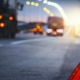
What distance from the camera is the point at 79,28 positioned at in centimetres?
4856

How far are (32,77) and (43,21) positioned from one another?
6138 centimetres

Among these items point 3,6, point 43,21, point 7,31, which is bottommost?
point 43,21

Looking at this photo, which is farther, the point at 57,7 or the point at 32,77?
the point at 57,7

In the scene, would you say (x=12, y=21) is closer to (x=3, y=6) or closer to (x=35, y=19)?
(x=3, y=6)

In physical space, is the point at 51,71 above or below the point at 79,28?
above

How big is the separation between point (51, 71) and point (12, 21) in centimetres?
2264

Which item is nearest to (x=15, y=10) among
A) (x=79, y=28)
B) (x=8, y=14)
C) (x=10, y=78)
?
(x=8, y=14)

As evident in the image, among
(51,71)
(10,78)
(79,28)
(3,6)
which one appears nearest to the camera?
(10,78)

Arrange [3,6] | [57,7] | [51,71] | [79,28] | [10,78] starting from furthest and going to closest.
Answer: [57,7] → [79,28] → [3,6] → [51,71] → [10,78]

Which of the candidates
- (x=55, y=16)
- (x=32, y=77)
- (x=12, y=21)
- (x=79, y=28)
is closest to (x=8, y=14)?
(x=12, y=21)

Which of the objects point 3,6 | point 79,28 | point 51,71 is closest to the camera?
point 51,71

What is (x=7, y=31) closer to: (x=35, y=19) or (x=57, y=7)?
(x=35, y=19)

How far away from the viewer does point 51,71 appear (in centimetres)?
1044

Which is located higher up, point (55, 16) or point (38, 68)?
point (38, 68)
